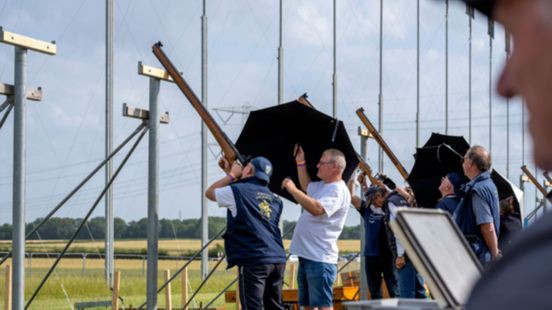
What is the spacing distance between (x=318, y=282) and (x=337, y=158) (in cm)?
116

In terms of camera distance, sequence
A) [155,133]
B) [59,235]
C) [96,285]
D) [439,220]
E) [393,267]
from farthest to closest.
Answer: [96,285]
[59,235]
[393,267]
[155,133]
[439,220]

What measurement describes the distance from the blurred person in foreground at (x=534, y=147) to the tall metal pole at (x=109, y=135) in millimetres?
13104

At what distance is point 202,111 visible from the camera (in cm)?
951

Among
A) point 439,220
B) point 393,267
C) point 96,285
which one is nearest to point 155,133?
point 393,267

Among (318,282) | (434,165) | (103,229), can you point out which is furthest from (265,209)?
(103,229)

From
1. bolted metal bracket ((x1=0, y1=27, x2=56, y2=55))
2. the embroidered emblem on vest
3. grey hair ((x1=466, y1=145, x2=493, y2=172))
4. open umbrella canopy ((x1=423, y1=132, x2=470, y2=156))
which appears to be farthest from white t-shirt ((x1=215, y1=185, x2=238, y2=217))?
open umbrella canopy ((x1=423, y1=132, x2=470, y2=156))

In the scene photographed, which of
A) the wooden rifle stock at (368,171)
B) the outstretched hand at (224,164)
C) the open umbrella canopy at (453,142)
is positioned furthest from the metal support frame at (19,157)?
the wooden rifle stock at (368,171)

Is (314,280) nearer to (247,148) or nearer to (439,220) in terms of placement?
(247,148)

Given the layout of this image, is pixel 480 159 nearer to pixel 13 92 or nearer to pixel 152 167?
pixel 152 167

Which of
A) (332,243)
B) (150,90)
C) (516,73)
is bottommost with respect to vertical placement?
(332,243)

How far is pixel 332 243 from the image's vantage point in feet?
31.0

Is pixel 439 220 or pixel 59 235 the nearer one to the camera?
pixel 439 220

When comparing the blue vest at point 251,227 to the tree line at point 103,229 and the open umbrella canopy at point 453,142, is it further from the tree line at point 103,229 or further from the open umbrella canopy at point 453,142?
the open umbrella canopy at point 453,142

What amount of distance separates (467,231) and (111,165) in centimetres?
625
